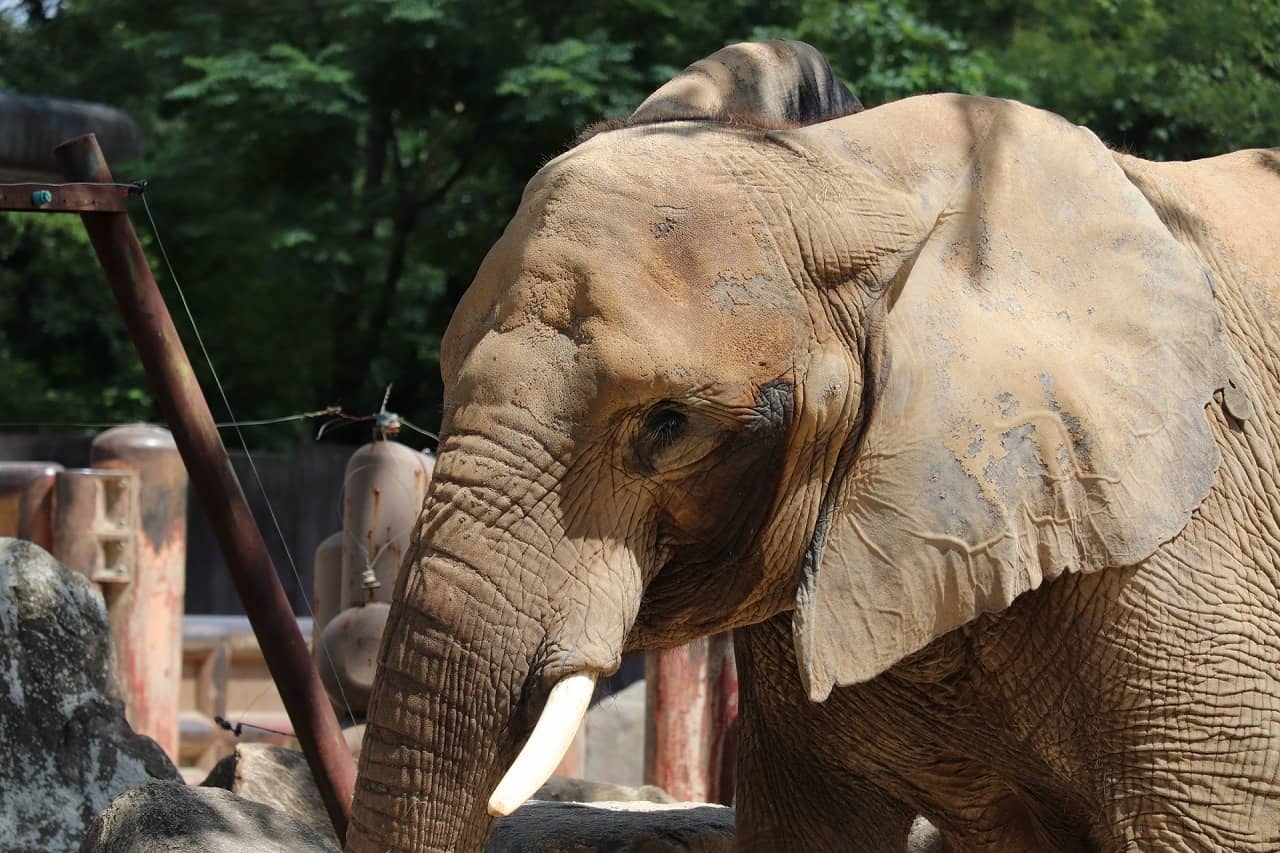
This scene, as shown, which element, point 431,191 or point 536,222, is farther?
point 431,191

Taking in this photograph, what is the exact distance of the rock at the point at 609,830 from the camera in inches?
189

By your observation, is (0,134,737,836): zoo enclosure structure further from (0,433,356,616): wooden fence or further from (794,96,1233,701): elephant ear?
(0,433,356,616): wooden fence

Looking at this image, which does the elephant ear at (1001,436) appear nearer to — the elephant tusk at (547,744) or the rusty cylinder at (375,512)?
the elephant tusk at (547,744)

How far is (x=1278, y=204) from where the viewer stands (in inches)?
145

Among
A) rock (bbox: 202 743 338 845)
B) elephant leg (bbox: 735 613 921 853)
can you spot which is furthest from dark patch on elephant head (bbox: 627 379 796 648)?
rock (bbox: 202 743 338 845)

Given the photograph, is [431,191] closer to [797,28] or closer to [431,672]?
[797,28]

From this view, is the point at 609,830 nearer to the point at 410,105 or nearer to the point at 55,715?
the point at 55,715

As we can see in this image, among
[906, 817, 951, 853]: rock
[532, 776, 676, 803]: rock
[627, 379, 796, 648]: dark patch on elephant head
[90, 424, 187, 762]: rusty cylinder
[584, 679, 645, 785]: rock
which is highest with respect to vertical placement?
[627, 379, 796, 648]: dark patch on elephant head

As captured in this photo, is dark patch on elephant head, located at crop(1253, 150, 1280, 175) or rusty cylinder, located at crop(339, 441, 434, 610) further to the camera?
A: rusty cylinder, located at crop(339, 441, 434, 610)

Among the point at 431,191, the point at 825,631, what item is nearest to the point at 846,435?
the point at 825,631

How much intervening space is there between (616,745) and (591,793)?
368 centimetres

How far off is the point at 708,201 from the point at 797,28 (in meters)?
10.9

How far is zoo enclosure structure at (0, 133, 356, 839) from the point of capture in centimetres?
499

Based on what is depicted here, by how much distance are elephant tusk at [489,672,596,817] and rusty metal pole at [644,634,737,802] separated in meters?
4.27
